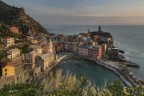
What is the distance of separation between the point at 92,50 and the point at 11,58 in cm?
1732

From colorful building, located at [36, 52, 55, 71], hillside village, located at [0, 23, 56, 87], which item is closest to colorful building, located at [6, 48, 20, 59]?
hillside village, located at [0, 23, 56, 87]

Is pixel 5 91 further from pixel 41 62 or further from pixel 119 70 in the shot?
pixel 119 70

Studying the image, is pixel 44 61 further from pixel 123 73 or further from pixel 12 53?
pixel 123 73

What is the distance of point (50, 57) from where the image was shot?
114ft

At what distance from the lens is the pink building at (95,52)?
40.7 meters

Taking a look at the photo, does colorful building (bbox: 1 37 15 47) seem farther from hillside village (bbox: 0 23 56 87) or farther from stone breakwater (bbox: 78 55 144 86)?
stone breakwater (bbox: 78 55 144 86)

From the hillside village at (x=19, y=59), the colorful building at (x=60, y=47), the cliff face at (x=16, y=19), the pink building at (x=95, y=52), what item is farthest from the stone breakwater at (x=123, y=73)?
the cliff face at (x=16, y=19)

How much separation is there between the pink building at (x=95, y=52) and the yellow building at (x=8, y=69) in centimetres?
1943

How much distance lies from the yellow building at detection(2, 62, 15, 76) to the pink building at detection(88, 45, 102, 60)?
19.4m

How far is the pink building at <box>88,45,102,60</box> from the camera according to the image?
133 feet

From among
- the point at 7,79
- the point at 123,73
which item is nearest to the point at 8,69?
the point at 7,79

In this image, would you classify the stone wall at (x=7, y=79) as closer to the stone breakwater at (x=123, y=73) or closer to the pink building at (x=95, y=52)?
the stone breakwater at (x=123, y=73)

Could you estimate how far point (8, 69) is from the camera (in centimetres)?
2375

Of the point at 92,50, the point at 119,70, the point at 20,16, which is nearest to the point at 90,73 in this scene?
the point at 119,70
